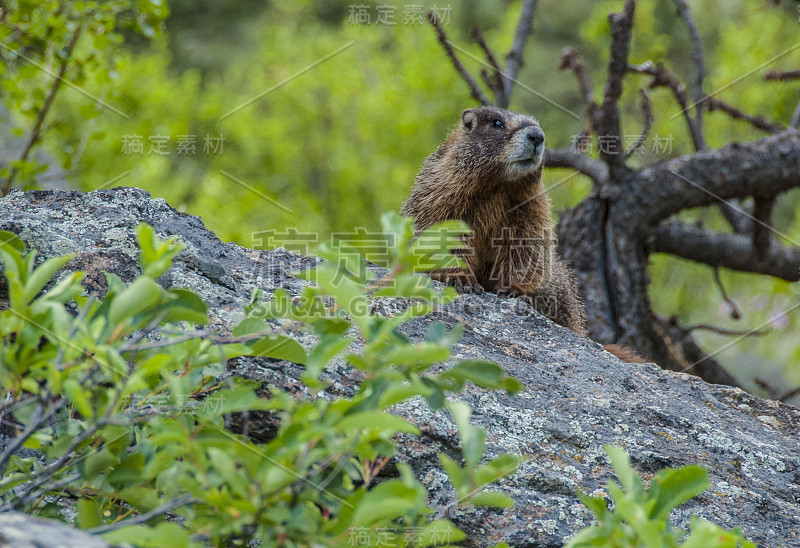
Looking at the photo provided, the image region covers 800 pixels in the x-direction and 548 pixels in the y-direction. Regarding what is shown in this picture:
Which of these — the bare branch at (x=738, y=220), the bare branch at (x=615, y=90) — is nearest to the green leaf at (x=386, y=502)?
the bare branch at (x=615, y=90)

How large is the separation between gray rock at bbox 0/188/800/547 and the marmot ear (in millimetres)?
→ 1626

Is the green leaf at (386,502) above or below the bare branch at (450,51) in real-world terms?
below

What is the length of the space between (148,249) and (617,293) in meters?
4.26

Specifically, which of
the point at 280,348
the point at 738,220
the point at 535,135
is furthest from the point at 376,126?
the point at 280,348

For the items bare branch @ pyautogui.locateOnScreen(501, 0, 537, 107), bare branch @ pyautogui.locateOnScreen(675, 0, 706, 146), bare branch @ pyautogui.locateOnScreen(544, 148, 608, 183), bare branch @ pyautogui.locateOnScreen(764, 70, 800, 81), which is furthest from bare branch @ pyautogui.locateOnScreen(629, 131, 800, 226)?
bare branch @ pyautogui.locateOnScreen(501, 0, 537, 107)

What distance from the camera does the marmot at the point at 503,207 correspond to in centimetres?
414

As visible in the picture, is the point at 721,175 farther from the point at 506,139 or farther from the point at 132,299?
the point at 132,299

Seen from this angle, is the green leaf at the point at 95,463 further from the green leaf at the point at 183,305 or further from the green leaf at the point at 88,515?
the green leaf at the point at 183,305

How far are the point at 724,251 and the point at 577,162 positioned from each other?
4.33 feet

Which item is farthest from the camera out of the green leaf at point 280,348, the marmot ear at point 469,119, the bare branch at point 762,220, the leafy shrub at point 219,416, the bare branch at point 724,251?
the bare branch at point 724,251

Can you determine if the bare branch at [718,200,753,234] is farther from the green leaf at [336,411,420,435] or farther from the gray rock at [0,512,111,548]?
the gray rock at [0,512,111,548]

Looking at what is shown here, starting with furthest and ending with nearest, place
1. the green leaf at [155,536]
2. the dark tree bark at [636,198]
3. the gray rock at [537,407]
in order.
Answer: the dark tree bark at [636,198] < the gray rock at [537,407] < the green leaf at [155,536]

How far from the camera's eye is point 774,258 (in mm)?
5828

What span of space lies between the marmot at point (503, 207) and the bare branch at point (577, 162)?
3.79 feet
